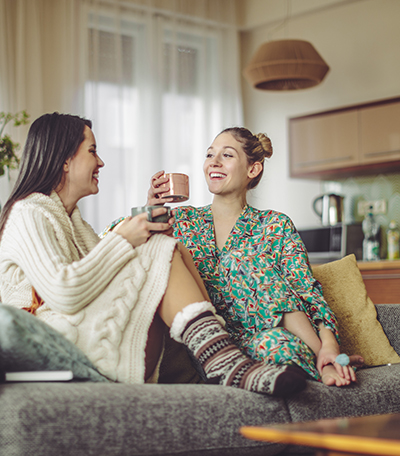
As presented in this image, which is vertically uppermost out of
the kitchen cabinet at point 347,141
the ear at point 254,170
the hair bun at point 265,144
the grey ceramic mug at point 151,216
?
the kitchen cabinet at point 347,141

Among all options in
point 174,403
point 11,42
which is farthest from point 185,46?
point 174,403

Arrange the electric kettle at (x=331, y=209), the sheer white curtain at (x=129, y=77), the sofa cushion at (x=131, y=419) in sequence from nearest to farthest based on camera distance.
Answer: the sofa cushion at (x=131, y=419), the sheer white curtain at (x=129, y=77), the electric kettle at (x=331, y=209)

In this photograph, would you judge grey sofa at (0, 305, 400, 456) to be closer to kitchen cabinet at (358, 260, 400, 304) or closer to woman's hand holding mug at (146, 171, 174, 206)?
woman's hand holding mug at (146, 171, 174, 206)

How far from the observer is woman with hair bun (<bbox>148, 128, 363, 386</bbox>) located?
1.64 meters

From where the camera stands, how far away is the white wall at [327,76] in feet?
14.9

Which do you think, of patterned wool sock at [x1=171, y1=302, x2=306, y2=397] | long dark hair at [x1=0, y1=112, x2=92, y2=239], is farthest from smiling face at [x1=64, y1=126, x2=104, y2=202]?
patterned wool sock at [x1=171, y1=302, x2=306, y2=397]

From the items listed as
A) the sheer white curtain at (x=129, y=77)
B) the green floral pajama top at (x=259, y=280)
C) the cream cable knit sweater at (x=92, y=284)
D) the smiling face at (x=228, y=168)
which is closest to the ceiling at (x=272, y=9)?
the sheer white curtain at (x=129, y=77)

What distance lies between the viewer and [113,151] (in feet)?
14.3

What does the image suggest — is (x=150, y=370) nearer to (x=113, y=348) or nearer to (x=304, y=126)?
(x=113, y=348)

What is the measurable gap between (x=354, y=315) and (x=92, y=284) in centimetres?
103

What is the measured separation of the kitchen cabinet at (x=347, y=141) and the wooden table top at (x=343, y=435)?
3.66 meters

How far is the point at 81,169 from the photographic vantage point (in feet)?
5.66

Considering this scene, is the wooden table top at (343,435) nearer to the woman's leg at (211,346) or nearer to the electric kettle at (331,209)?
the woman's leg at (211,346)

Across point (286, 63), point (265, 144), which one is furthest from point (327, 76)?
point (265, 144)
